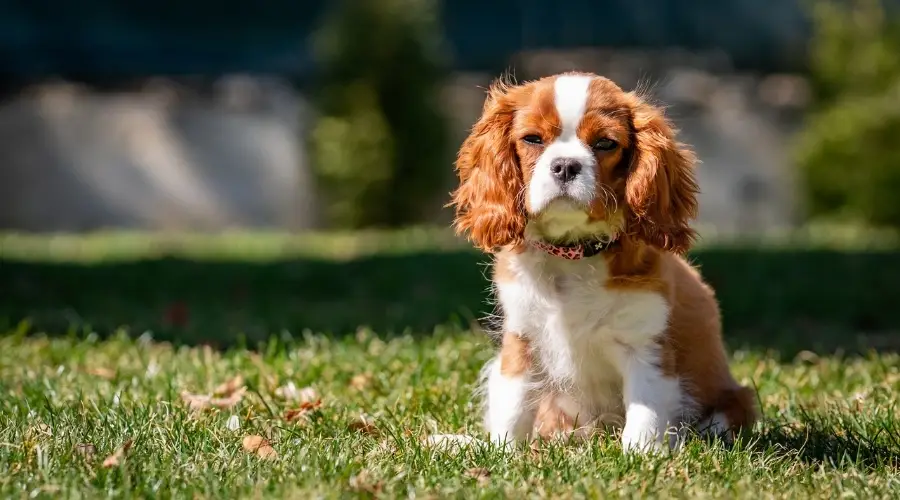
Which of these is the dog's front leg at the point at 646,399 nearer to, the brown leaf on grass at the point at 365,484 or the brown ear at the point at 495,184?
the brown ear at the point at 495,184

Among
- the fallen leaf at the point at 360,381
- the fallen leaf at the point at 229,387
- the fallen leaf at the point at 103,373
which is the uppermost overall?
the fallen leaf at the point at 229,387

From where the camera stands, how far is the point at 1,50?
13.8 m

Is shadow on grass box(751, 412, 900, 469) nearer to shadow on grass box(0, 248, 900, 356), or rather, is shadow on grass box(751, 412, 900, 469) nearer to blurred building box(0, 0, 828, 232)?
shadow on grass box(0, 248, 900, 356)

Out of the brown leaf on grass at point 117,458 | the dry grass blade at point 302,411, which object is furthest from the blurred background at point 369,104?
the brown leaf on grass at point 117,458

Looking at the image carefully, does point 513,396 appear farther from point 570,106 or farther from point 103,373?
point 103,373

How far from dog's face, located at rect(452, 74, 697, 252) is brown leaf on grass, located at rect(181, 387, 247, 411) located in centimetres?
115

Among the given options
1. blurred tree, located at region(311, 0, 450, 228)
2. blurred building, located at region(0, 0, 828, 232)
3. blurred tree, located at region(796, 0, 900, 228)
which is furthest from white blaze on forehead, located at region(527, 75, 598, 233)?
blurred tree, located at region(796, 0, 900, 228)


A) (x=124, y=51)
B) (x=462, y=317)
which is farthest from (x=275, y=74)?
(x=462, y=317)

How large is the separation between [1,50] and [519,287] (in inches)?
488

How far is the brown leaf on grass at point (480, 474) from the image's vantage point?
281 cm

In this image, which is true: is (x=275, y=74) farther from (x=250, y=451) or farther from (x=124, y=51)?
(x=250, y=451)

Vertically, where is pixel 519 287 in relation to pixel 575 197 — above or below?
below

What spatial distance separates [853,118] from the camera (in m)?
13.5

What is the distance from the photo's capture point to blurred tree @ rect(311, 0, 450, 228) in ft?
43.4
